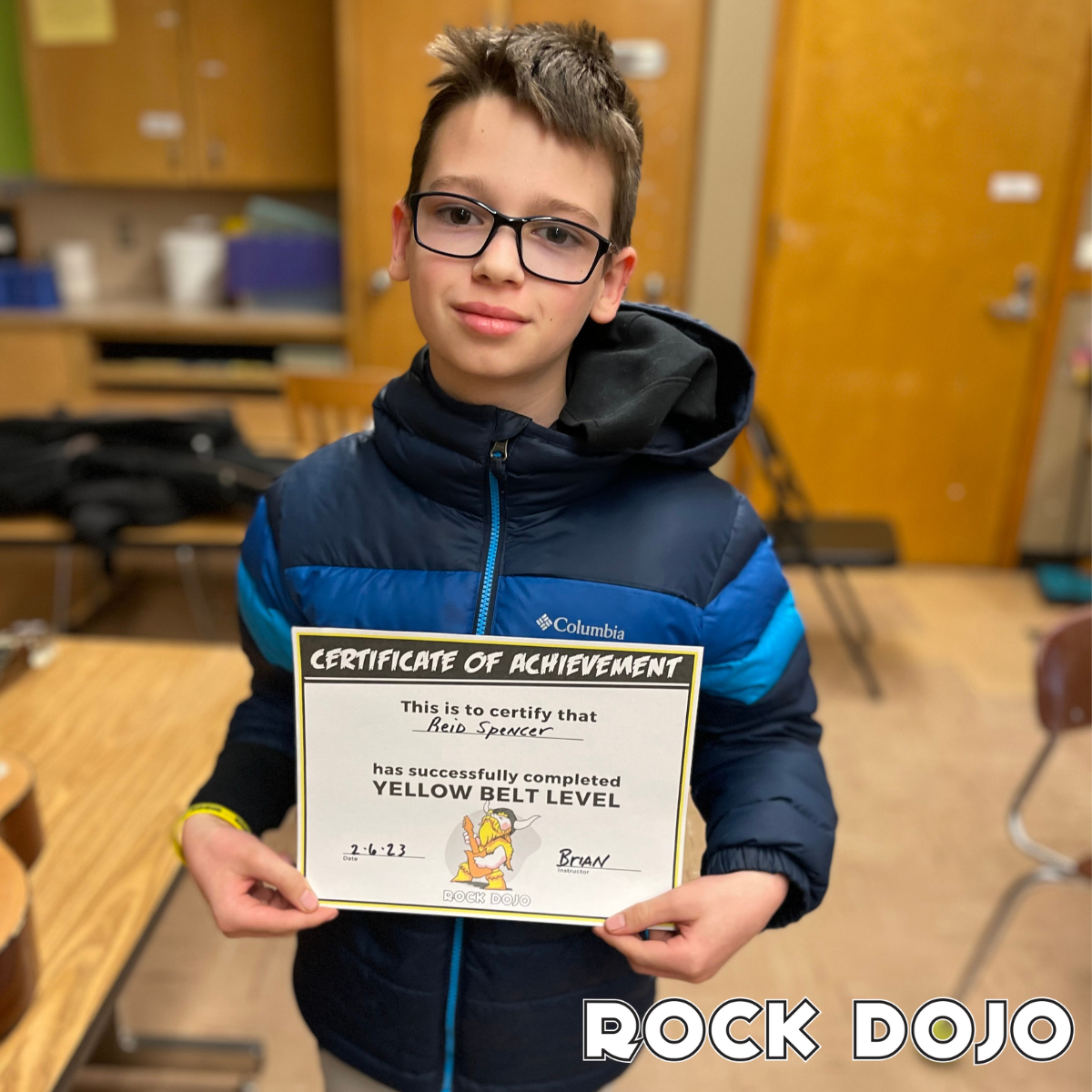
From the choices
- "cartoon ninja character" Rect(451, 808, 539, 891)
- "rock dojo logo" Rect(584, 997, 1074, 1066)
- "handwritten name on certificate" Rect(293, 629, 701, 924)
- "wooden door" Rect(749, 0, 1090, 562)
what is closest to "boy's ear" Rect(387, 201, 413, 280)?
"handwritten name on certificate" Rect(293, 629, 701, 924)

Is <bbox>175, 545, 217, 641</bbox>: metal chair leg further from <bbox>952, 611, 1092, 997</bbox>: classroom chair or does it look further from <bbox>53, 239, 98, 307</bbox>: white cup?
<bbox>952, 611, 1092, 997</bbox>: classroom chair

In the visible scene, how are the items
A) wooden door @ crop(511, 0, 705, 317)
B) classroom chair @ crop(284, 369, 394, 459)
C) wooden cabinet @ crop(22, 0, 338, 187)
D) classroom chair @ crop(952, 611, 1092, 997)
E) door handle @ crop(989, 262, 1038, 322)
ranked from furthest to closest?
1. wooden cabinet @ crop(22, 0, 338, 187)
2. door handle @ crop(989, 262, 1038, 322)
3. wooden door @ crop(511, 0, 705, 317)
4. classroom chair @ crop(284, 369, 394, 459)
5. classroom chair @ crop(952, 611, 1092, 997)

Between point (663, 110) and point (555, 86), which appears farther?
point (663, 110)

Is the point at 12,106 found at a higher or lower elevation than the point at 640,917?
higher

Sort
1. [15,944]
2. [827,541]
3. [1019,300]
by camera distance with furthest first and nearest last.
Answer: [1019,300], [827,541], [15,944]

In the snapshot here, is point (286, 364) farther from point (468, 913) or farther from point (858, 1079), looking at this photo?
point (468, 913)

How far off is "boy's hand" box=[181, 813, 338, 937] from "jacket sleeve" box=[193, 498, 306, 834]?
0.13 feet

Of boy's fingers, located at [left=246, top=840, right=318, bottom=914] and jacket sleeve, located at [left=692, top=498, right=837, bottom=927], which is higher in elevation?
jacket sleeve, located at [left=692, top=498, right=837, bottom=927]

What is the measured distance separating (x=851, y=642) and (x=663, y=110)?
1917 millimetres

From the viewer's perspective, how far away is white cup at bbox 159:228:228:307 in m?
3.79

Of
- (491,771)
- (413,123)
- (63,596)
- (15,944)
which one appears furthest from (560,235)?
(413,123)

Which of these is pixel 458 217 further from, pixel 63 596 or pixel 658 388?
pixel 63 596

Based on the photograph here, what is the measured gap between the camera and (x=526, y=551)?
698 mm

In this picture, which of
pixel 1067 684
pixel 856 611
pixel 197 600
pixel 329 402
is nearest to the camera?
pixel 1067 684
